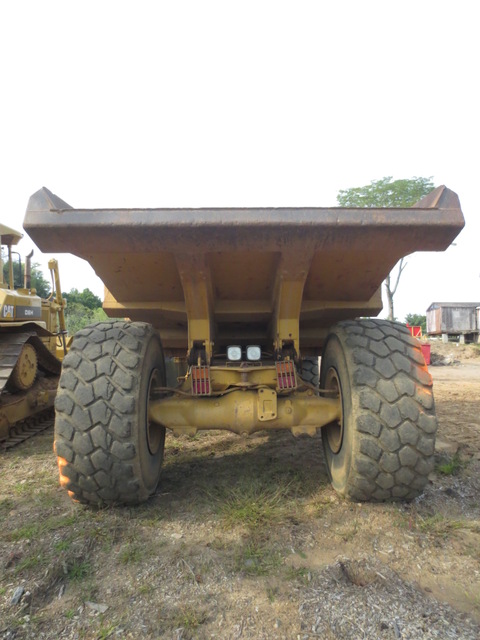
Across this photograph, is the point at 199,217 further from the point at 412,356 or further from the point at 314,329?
the point at 314,329

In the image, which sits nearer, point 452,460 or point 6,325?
point 452,460

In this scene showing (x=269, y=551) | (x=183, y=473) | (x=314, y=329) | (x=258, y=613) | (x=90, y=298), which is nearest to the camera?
(x=258, y=613)

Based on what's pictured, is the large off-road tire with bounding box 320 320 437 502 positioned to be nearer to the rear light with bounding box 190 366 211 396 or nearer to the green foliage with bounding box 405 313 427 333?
the rear light with bounding box 190 366 211 396

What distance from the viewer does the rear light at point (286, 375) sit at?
9.52 feet

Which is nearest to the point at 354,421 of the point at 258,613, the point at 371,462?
the point at 371,462

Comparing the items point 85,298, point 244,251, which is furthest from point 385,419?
point 85,298

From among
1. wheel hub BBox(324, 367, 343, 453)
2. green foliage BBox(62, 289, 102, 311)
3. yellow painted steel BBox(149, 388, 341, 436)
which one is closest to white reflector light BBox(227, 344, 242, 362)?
yellow painted steel BBox(149, 388, 341, 436)

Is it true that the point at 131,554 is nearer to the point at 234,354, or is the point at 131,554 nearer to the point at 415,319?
the point at 234,354

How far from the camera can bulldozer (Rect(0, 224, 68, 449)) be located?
16.2 feet

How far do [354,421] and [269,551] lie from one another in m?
0.88

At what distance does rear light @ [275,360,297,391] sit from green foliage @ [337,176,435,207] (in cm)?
2294

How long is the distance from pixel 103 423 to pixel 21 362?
10.6 feet

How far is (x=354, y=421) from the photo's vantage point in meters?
2.55

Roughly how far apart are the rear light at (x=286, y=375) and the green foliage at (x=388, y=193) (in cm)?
A: 2294
